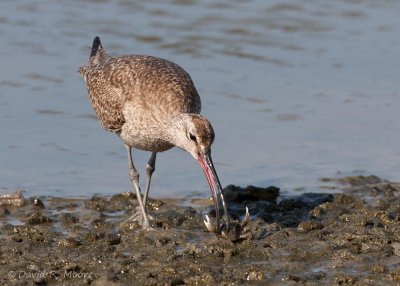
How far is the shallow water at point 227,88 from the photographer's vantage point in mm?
13477

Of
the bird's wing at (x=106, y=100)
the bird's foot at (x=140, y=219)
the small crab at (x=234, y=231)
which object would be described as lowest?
the bird's foot at (x=140, y=219)

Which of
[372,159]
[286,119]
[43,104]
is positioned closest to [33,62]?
[43,104]

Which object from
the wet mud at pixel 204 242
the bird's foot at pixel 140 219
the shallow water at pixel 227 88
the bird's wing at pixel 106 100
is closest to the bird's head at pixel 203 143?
the wet mud at pixel 204 242

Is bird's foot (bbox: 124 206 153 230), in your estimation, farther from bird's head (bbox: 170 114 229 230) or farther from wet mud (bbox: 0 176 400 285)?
bird's head (bbox: 170 114 229 230)

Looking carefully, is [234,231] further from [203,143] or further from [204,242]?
[203,143]

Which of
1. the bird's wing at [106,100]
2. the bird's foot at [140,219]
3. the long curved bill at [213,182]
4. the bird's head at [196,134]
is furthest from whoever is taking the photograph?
the bird's wing at [106,100]

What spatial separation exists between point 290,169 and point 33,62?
5163 mm

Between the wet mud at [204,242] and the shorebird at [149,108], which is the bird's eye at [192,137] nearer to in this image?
the shorebird at [149,108]

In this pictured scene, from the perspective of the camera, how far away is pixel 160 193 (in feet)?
41.8

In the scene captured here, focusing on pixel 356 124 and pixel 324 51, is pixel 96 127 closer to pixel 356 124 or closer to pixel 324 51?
pixel 356 124

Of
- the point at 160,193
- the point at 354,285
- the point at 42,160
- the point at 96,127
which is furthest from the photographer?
the point at 96,127

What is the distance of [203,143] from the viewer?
1026 cm

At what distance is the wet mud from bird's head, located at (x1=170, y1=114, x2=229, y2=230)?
1.49ft

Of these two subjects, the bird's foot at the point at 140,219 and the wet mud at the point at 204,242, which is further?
the bird's foot at the point at 140,219
